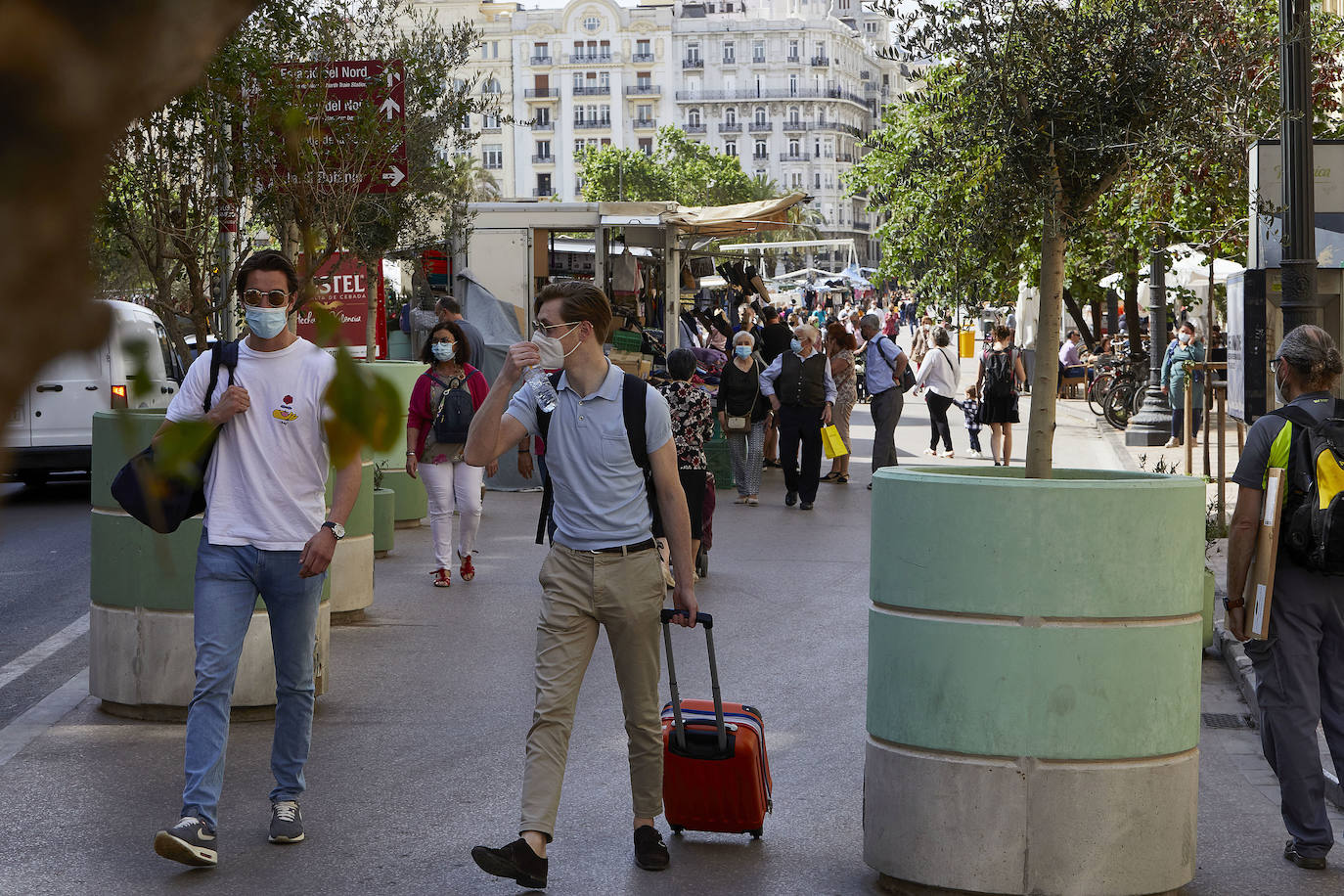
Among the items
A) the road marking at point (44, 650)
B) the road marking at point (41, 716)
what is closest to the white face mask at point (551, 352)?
the road marking at point (41, 716)

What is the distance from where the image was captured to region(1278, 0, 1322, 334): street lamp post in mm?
8391

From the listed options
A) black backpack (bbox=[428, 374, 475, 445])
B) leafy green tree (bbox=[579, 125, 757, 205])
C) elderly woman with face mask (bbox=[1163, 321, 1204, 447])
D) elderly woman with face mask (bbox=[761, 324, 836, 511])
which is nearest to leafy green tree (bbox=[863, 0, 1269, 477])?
black backpack (bbox=[428, 374, 475, 445])

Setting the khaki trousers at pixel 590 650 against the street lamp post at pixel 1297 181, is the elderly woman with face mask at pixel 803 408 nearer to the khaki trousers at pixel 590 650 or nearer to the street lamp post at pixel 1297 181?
the street lamp post at pixel 1297 181

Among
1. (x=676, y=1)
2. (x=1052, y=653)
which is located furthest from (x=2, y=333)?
(x=676, y=1)

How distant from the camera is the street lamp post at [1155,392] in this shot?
2154 centimetres

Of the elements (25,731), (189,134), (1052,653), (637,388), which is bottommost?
(25,731)

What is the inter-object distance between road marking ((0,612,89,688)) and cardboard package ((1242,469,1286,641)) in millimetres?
5855

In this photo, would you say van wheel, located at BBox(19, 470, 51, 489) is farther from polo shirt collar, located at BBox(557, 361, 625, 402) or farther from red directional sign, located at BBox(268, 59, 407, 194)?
polo shirt collar, located at BBox(557, 361, 625, 402)

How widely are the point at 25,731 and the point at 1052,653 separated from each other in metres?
4.48

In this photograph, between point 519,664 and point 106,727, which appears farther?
point 519,664

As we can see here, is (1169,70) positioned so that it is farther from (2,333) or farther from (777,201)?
(777,201)

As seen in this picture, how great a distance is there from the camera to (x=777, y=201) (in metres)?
20.2

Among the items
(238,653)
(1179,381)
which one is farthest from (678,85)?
(238,653)

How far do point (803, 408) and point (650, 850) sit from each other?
35.5ft
